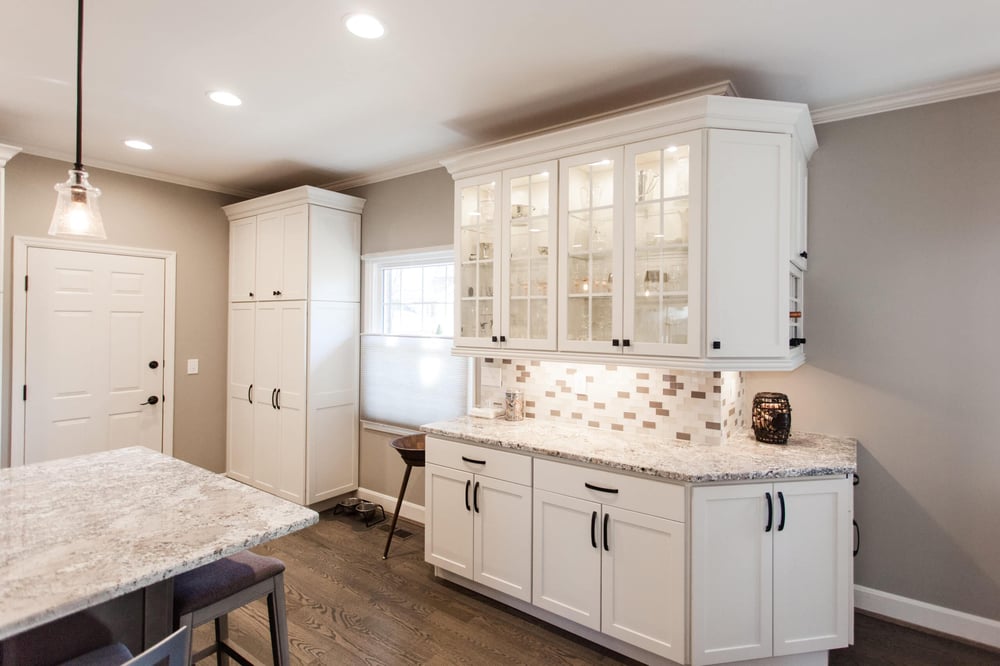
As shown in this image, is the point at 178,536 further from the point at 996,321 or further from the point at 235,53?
the point at 996,321

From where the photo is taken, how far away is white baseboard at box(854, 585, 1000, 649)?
94.1 inches

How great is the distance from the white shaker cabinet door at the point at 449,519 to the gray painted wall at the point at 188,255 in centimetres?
253

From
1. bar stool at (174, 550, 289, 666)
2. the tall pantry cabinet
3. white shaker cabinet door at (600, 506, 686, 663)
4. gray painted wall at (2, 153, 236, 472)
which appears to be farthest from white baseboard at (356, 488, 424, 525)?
bar stool at (174, 550, 289, 666)

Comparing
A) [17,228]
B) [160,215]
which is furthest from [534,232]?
[17,228]

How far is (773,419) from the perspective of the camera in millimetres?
2516

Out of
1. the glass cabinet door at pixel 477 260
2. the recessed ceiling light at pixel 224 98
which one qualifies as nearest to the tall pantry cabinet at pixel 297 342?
the recessed ceiling light at pixel 224 98

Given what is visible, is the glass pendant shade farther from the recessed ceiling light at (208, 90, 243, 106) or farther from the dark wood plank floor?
the dark wood plank floor

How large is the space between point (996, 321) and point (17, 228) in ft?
18.7

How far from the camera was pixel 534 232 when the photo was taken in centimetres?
280

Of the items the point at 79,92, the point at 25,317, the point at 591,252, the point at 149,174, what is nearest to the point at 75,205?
the point at 79,92

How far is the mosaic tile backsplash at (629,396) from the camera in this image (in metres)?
2.53

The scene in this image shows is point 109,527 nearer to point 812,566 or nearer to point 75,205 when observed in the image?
point 75,205

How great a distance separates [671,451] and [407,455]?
1.61 metres

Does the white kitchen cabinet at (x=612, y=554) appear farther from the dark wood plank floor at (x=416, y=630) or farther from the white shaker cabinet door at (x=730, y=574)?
the dark wood plank floor at (x=416, y=630)
